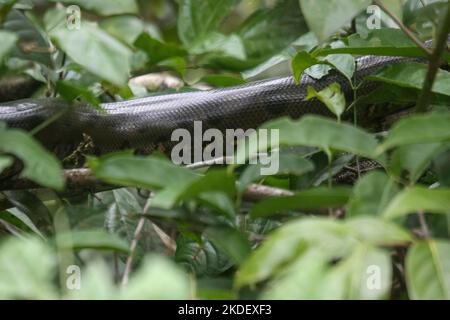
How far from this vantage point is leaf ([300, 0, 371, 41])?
875 millimetres

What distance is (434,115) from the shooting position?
745mm

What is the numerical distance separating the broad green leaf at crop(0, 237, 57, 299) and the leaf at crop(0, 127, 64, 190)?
0.20 meters

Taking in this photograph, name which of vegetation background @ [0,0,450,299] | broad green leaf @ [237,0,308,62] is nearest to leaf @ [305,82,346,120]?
vegetation background @ [0,0,450,299]

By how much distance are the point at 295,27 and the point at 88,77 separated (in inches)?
19.1

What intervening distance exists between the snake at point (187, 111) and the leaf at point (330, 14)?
897mm

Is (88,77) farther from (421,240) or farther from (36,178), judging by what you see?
(421,240)

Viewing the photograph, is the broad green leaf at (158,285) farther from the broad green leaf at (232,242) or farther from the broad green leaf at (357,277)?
the broad green leaf at (232,242)

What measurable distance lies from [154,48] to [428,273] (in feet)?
1.52

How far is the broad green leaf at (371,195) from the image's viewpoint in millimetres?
770

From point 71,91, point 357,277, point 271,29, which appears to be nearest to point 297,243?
point 357,277

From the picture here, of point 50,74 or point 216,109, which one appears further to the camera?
point 216,109

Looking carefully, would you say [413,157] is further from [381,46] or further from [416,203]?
[381,46]

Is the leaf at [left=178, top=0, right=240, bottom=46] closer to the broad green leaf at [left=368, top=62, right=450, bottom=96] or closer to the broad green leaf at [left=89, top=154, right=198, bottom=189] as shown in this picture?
the broad green leaf at [left=89, top=154, right=198, bottom=189]

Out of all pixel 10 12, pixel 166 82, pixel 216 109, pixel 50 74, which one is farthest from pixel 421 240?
pixel 166 82
